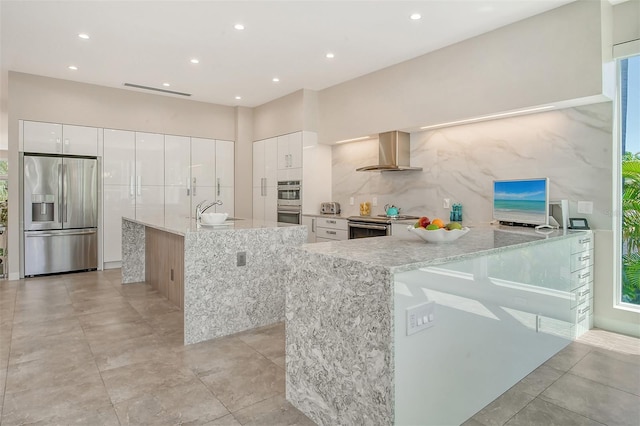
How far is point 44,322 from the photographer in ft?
11.3

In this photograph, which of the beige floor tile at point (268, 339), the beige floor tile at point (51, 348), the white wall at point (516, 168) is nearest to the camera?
the beige floor tile at point (51, 348)

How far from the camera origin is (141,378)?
2414 millimetres

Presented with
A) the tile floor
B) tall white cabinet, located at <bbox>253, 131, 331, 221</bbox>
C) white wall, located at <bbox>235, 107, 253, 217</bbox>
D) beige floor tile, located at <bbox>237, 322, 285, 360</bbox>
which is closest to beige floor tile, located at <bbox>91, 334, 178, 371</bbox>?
the tile floor

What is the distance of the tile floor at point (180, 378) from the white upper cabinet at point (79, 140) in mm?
2811

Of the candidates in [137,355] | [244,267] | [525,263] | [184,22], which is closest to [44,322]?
[137,355]

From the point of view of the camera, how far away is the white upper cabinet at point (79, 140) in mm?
5555

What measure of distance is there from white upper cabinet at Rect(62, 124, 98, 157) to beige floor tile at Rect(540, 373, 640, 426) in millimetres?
6261

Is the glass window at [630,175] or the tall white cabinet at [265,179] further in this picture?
the tall white cabinet at [265,179]

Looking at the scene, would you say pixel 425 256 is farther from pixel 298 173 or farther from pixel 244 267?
pixel 298 173

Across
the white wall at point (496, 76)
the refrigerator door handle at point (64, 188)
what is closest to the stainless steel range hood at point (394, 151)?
the white wall at point (496, 76)

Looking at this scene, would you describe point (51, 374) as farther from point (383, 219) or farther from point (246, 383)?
point (383, 219)

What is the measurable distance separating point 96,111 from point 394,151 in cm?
451

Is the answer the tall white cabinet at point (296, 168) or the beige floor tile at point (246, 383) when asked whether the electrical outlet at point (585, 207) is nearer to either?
the beige floor tile at point (246, 383)

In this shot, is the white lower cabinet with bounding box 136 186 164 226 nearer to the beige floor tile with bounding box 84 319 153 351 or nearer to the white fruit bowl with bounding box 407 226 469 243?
the beige floor tile with bounding box 84 319 153 351
